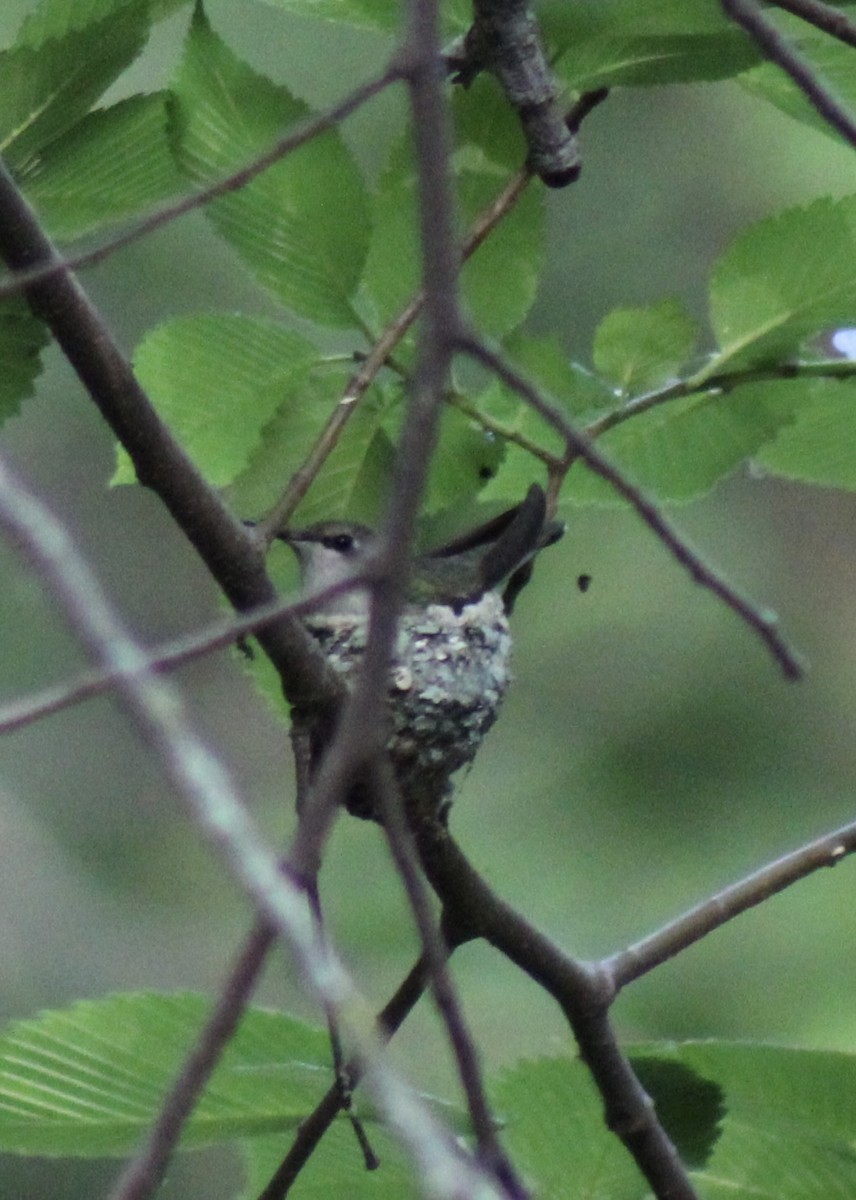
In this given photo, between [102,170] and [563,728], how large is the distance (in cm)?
417

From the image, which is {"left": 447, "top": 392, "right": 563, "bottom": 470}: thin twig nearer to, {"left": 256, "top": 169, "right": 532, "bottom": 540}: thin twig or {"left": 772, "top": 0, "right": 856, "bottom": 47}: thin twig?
{"left": 256, "top": 169, "right": 532, "bottom": 540}: thin twig

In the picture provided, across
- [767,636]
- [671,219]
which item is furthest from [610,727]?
[767,636]

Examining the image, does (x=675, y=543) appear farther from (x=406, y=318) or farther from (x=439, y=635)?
(x=439, y=635)

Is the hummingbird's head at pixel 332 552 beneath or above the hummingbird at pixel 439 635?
above

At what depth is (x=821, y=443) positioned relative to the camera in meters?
1.78

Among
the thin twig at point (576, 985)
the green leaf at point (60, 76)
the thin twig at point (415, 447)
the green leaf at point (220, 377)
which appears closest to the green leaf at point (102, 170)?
the green leaf at point (60, 76)

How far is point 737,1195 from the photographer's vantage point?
1533mm

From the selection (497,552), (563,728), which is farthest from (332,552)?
(563,728)

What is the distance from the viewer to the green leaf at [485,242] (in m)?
1.63

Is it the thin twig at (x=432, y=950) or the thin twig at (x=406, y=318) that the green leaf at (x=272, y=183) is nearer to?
the thin twig at (x=406, y=318)

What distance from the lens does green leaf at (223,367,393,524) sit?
1736mm

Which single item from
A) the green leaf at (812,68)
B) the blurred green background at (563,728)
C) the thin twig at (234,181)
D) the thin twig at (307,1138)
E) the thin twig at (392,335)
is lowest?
the blurred green background at (563,728)

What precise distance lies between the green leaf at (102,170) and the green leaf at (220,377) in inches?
5.5

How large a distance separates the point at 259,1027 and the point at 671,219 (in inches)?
196
